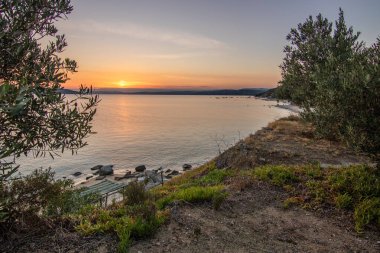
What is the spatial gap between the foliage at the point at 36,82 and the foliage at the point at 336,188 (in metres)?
8.48

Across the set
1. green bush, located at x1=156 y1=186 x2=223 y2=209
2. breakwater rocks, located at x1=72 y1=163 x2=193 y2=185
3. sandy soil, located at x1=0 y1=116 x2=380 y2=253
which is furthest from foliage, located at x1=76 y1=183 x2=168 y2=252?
breakwater rocks, located at x1=72 y1=163 x2=193 y2=185

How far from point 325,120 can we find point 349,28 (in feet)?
41.6

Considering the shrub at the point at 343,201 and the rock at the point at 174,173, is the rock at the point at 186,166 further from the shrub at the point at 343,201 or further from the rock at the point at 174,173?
the shrub at the point at 343,201

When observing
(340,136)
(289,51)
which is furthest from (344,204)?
(289,51)

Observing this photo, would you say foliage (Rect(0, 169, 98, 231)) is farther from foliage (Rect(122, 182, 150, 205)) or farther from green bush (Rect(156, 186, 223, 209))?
green bush (Rect(156, 186, 223, 209))

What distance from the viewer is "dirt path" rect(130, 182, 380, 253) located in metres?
8.03

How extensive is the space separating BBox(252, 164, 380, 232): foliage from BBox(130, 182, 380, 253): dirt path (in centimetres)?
74

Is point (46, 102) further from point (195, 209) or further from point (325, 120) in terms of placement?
point (325, 120)

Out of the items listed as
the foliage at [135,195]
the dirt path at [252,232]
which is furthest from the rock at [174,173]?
the foliage at [135,195]

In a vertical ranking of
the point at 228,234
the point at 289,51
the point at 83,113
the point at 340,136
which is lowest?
the point at 228,234

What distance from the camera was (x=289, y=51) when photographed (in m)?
27.7

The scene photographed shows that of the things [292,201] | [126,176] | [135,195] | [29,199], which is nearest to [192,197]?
[135,195]

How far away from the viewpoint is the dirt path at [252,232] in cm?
803

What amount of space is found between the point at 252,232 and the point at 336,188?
4.78 metres
